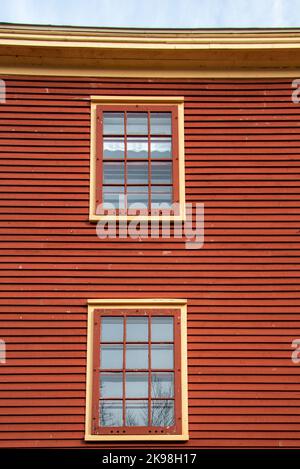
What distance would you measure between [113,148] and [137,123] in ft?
1.82

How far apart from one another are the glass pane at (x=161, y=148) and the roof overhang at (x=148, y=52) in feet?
3.54

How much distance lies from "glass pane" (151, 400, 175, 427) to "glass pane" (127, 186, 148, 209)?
9.60 feet

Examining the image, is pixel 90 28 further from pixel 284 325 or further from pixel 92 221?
pixel 284 325

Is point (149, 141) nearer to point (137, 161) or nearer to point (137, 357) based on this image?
point (137, 161)

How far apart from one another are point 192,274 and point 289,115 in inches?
120

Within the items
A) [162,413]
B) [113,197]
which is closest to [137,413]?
[162,413]

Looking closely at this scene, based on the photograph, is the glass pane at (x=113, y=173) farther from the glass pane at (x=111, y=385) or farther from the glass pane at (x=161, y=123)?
the glass pane at (x=111, y=385)

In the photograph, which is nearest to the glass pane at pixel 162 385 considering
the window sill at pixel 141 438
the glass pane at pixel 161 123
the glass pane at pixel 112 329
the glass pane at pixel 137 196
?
the window sill at pixel 141 438

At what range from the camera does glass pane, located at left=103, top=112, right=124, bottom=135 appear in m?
12.6

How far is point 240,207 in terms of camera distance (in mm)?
12188

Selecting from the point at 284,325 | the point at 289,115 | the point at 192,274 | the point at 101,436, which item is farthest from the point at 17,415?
the point at 289,115

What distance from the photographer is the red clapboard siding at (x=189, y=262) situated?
1113 cm

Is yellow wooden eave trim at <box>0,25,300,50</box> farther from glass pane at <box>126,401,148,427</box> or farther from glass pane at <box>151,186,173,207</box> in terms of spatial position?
glass pane at <box>126,401,148,427</box>

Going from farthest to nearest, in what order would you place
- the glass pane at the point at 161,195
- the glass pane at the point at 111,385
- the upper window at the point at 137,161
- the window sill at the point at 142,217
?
the glass pane at the point at 161,195 → the upper window at the point at 137,161 → the window sill at the point at 142,217 → the glass pane at the point at 111,385
